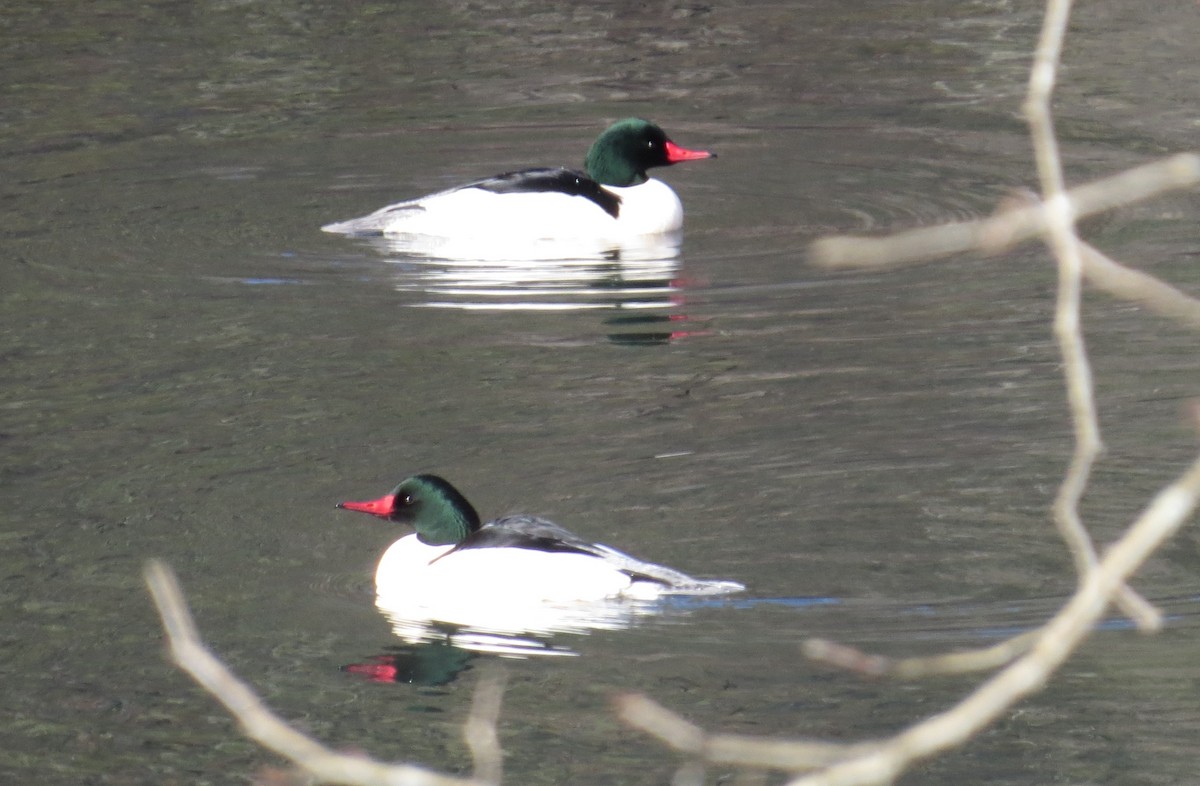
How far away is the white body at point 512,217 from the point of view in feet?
40.4

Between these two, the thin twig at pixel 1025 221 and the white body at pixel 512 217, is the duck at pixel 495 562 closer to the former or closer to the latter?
the thin twig at pixel 1025 221

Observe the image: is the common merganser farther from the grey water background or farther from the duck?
the duck

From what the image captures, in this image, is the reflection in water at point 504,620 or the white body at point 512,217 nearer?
the reflection in water at point 504,620

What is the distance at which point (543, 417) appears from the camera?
8547 millimetres

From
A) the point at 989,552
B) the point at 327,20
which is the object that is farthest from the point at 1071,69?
the point at 989,552

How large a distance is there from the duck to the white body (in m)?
4.99

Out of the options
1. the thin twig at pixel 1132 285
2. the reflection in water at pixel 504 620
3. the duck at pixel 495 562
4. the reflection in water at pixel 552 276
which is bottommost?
the reflection in water at pixel 504 620

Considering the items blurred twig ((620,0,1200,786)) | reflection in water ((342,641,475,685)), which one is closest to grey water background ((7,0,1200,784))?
reflection in water ((342,641,475,685))

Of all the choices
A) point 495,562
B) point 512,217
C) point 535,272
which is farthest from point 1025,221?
point 512,217

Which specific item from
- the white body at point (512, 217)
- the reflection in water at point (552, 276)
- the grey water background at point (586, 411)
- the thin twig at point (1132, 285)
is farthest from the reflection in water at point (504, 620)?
the white body at point (512, 217)

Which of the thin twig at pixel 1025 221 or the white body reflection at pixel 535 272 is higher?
the white body reflection at pixel 535 272

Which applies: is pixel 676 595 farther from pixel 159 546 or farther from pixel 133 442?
pixel 133 442

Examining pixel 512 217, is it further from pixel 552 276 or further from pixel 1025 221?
pixel 1025 221

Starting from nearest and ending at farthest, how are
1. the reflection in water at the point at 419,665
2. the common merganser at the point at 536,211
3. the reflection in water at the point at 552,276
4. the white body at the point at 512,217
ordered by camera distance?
the reflection in water at the point at 419,665
the reflection in water at the point at 552,276
the common merganser at the point at 536,211
the white body at the point at 512,217
